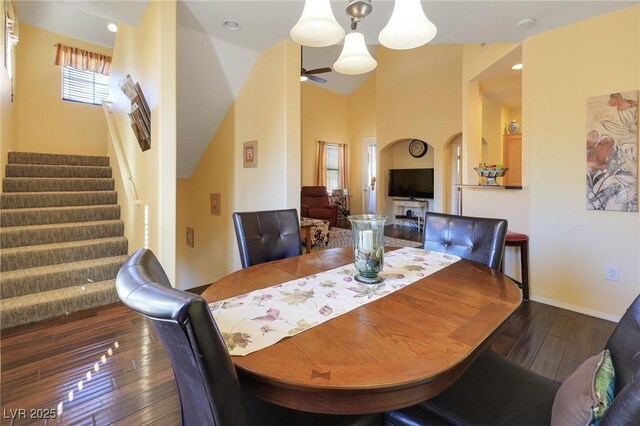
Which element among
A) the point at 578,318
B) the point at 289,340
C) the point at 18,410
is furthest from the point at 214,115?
the point at 578,318

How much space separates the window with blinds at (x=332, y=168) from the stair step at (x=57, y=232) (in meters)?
6.06

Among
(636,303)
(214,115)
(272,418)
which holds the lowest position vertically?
(272,418)

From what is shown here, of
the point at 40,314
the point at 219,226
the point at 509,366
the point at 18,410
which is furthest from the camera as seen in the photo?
the point at 219,226

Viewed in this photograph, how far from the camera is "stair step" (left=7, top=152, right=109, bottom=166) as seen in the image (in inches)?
153

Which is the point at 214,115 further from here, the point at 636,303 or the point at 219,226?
the point at 636,303

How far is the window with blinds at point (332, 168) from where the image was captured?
29.0 ft

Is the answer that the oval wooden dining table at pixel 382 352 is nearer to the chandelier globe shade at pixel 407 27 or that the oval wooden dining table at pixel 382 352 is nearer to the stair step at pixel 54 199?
the chandelier globe shade at pixel 407 27

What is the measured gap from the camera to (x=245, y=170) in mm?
3645

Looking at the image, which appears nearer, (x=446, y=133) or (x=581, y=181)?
(x=581, y=181)

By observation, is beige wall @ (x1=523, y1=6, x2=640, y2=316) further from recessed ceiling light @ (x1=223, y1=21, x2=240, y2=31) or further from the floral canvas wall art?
recessed ceiling light @ (x1=223, y1=21, x2=240, y2=31)

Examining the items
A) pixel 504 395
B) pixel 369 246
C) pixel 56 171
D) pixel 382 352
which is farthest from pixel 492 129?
pixel 56 171

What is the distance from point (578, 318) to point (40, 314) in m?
4.42

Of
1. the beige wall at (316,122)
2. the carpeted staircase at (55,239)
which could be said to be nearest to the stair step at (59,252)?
the carpeted staircase at (55,239)

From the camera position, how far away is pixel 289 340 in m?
0.84
